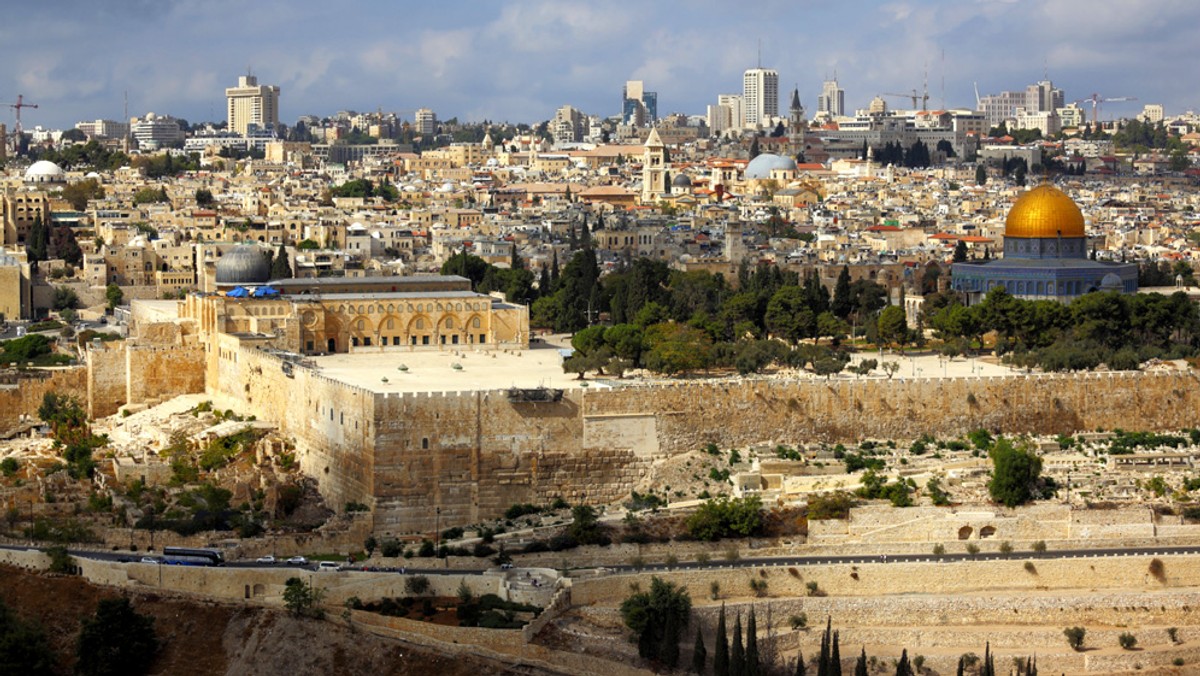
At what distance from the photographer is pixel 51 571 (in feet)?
121

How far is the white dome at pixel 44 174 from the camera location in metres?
107

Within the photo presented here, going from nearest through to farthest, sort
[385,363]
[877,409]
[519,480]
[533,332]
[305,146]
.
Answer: [519,480] < [877,409] < [385,363] < [533,332] < [305,146]

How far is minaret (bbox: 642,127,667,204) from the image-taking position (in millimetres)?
121062

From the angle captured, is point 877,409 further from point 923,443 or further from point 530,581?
point 530,581

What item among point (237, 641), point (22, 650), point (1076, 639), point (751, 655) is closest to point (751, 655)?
point (751, 655)

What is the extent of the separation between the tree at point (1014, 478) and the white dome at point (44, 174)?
235ft

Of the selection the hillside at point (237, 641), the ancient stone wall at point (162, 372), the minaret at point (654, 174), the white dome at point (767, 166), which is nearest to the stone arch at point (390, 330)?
the ancient stone wall at point (162, 372)

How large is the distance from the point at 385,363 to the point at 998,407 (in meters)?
12.8

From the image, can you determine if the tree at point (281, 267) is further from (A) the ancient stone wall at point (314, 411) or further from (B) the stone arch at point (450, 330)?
(A) the ancient stone wall at point (314, 411)

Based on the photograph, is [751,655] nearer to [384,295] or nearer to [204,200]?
[384,295]

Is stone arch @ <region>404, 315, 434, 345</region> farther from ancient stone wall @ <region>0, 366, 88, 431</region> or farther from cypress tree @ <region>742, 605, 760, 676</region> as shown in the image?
cypress tree @ <region>742, 605, 760, 676</region>

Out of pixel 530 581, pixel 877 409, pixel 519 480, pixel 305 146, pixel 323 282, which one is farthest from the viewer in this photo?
pixel 305 146

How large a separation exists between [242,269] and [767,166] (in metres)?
87.6

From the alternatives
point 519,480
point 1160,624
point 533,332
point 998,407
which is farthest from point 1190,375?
point 533,332
